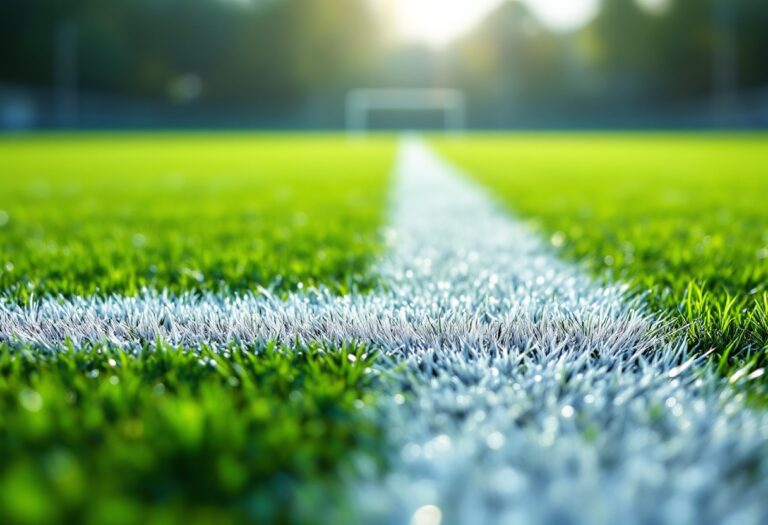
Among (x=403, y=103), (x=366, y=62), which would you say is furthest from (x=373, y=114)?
(x=366, y=62)

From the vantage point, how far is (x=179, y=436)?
29.9 inches

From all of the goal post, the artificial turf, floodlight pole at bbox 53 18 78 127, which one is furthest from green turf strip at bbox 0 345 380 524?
floodlight pole at bbox 53 18 78 127

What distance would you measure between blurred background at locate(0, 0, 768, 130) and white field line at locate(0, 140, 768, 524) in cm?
3549

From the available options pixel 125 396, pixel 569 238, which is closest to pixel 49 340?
pixel 125 396

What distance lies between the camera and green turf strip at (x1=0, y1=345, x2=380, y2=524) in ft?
2.11

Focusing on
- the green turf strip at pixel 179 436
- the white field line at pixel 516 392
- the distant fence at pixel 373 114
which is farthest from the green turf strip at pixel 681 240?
the distant fence at pixel 373 114

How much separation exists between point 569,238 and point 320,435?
1908mm

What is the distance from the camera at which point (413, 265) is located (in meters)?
2.00

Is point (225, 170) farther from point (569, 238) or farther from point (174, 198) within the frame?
point (569, 238)

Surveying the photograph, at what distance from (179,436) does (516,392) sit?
43cm

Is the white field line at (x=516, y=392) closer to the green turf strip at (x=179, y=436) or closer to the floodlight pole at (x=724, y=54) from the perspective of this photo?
the green turf strip at (x=179, y=436)

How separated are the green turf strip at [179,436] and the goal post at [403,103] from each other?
112 ft

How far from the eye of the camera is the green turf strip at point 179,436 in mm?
644

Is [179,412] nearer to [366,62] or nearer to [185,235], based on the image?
[185,235]
